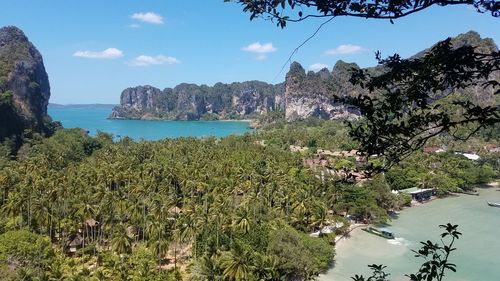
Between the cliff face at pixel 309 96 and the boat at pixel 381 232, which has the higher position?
the cliff face at pixel 309 96

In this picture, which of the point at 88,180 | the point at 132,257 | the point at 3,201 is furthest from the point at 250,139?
the point at 132,257

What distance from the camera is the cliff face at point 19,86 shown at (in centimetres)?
7425

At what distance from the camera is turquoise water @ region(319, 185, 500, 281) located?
100 feet

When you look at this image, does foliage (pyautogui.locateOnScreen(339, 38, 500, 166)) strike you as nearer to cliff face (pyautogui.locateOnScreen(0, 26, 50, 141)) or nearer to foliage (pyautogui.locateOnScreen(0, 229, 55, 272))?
foliage (pyautogui.locateOnScreen(0, 229, 55, 272))

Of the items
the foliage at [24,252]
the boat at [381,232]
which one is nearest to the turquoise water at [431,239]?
the boat at [381,232]

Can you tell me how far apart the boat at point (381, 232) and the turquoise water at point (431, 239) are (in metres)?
0.57

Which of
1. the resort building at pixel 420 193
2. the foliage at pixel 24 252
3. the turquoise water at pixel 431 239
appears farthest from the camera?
the resort building at pixel 420 193

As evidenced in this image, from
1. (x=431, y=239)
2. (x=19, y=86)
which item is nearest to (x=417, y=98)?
(x=431, y=239)

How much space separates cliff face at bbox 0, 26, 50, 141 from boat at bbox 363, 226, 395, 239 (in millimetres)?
61709

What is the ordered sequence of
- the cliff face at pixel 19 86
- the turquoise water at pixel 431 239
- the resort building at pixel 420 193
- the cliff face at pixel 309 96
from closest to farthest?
1. the turquoise water at pixel 431 239
2. the resort building at pixel 420 193
3. the cliff face at pixel 19 86
4. the cliff face at pixel 309 96

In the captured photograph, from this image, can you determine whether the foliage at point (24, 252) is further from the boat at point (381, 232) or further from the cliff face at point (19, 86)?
the cliff face at point (19, 86)

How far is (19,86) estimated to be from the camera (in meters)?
84.1

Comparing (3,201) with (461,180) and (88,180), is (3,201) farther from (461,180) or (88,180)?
(461,180)

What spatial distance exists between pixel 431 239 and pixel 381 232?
420 cm
